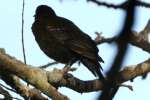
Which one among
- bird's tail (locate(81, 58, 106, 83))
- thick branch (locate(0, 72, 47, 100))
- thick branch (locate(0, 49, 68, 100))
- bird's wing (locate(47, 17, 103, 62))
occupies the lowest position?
bird's tail (locate(81, 58, 106, 83))

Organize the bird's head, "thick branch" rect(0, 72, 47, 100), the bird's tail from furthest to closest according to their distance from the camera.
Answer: the bird's head → the bird's tail → "thick branch" rect(0, 72, 47, 100)

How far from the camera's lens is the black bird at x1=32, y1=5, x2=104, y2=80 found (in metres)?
5.28

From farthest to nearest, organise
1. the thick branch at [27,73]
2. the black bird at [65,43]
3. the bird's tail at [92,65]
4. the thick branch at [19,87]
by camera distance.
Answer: the black bird at [65,43] < the bird's tail at [92,65] < the thick branch at [19,87] < the thick branch at [27,73]

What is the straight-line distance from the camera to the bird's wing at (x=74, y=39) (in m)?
5.36

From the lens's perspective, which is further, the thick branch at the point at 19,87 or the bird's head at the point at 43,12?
the bird's head at the point at 43,12

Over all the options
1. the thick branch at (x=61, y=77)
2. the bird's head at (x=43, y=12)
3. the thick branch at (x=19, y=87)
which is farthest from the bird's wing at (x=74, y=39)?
the thick branch at (x=19, y=87)

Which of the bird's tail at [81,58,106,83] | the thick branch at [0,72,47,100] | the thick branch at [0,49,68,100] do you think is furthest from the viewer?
the bird's tail at [81,58,106,83]

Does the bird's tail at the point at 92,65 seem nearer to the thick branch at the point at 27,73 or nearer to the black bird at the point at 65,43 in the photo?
the black bird at the point at 65,43

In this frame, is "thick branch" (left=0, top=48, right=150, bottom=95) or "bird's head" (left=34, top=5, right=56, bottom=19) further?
"bird's head" (left=34, top=5, right=56, bottom=19)

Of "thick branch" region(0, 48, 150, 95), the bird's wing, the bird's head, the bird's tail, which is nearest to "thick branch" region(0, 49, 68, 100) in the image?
"thick branch" region(0, 48, 150, 95)

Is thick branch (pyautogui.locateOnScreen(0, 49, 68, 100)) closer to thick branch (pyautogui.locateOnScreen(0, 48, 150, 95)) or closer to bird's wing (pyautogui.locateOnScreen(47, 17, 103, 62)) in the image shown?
thick branch (pyautogui.locateOnScreen(0, 48, 150, 95))

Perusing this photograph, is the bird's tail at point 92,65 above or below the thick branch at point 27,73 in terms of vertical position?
below

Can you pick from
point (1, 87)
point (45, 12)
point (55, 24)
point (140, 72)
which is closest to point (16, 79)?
point (1, 87)

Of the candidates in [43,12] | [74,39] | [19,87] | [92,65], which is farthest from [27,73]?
[43,12]
